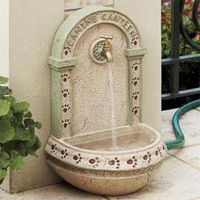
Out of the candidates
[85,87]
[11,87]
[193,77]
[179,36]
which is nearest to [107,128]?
[85,87]

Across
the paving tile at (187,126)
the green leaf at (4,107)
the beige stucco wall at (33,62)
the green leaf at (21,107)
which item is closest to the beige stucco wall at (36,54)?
the beige stucco wall at (33,62)

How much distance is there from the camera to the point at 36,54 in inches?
169

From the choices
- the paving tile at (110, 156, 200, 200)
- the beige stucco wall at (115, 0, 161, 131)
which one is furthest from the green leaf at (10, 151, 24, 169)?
the beige stucco wall at (115, 0, 161, 131)

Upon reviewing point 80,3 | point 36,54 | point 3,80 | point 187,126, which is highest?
point 80,3

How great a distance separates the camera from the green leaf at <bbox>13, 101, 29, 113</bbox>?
4.04m

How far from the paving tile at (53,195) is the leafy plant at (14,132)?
0.30 m

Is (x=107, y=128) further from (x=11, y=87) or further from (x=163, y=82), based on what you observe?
(x=163, y=82)

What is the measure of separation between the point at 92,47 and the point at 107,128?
0.46 meters

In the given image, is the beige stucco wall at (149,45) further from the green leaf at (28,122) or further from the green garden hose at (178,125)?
the green leaf at (28,122)

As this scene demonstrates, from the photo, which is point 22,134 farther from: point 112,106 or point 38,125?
point 112,106

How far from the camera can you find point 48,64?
4.32m

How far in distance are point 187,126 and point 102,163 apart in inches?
55.0

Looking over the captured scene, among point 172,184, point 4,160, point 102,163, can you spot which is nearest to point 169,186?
point 172,184

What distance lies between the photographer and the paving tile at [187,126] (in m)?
5.20
